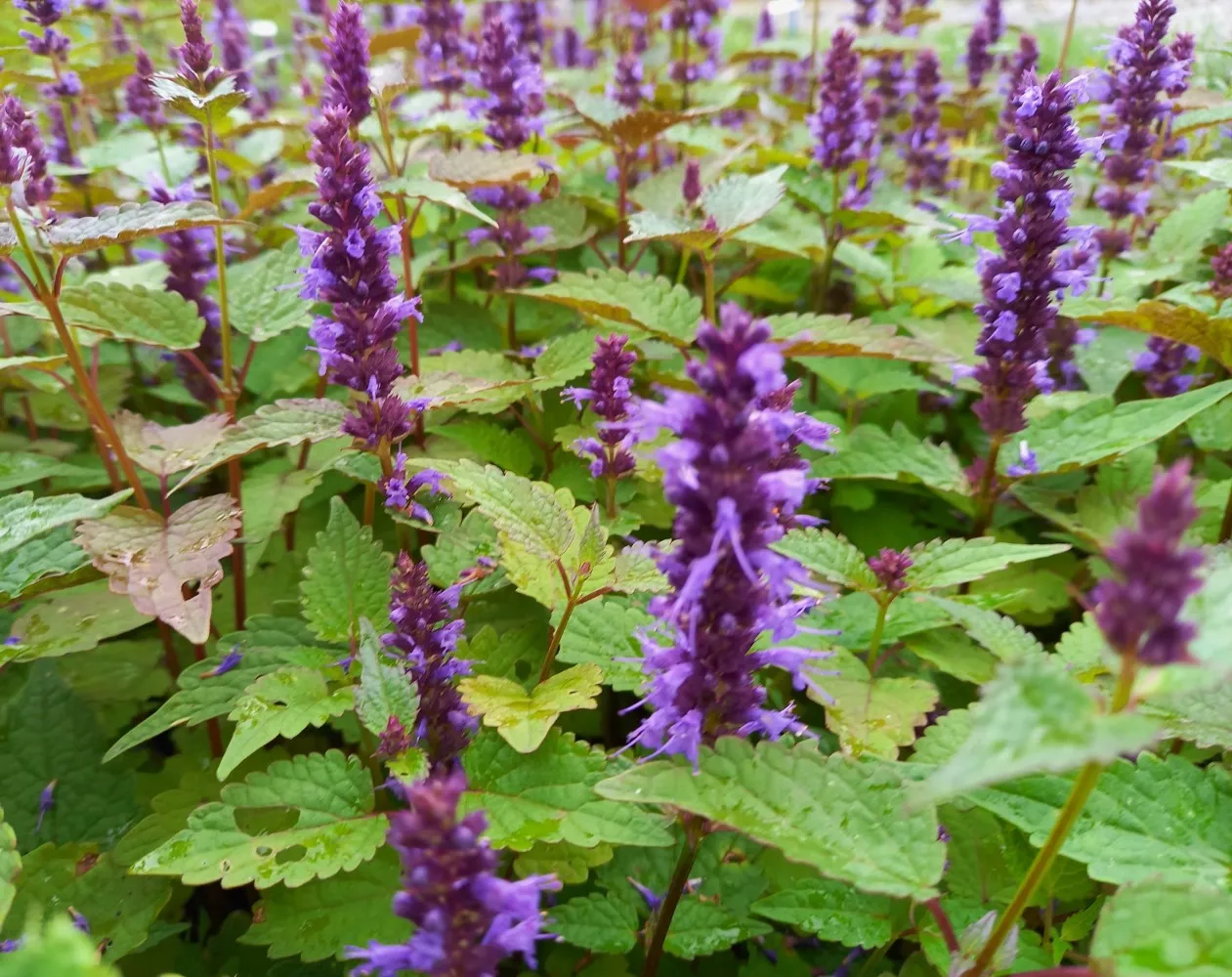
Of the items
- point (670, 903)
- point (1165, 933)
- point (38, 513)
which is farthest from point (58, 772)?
point (1165, 933)

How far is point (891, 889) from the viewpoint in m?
1.29

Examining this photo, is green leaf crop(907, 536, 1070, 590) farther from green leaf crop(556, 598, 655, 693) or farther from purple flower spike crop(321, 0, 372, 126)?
purple flower spike crop(321, 0, 372, 126)

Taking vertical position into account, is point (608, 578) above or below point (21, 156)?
below

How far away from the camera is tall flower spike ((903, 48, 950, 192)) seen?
5.16 meters

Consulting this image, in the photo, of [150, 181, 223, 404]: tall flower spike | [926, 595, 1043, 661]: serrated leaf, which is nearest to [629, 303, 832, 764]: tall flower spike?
[926, 595, 1043, 661]: serrated leaf

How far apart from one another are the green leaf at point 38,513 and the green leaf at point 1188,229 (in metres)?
4.08

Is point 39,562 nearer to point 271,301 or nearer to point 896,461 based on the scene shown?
point 271,301

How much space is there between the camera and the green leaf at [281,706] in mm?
1814

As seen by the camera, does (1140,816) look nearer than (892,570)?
Yes

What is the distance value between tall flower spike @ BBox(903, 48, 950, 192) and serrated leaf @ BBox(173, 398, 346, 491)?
4.24 meters

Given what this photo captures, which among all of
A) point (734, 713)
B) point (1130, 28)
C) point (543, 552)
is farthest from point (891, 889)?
point (1130, 28)

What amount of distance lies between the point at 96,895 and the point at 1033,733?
209 centimetres

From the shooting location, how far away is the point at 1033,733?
3.32 ft

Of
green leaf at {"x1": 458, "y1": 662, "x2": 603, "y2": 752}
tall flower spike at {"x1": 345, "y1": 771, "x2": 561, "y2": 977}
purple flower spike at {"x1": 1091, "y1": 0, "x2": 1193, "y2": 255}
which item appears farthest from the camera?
purple flower spike at {"x1": 1091, "y1": 0, "x2": 1193, "y2": 255}
